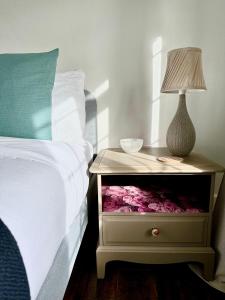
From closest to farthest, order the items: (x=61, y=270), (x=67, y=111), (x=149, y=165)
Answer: (x=61, y=270) → (x=149, y=165) → (x=67, y=111)

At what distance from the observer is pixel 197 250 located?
1.03m

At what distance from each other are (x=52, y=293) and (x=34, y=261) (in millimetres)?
223

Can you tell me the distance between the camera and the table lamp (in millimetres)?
1008

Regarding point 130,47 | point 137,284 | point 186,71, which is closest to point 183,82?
point 186,71

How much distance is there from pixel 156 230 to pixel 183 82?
26.3 inches

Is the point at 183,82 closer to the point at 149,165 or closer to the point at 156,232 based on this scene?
the point at 149,165

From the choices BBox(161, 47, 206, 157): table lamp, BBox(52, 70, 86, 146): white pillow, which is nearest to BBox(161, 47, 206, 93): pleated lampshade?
BBox(161, 47, 206, 157): table lamp

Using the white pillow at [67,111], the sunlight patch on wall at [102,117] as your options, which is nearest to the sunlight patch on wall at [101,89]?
the sunlight patch on wall at [102,117]

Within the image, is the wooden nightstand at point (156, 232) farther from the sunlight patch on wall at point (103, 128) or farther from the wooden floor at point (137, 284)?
the sunlight patch on wall at point (103, 128)

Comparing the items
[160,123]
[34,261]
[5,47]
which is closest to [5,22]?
[5,47]

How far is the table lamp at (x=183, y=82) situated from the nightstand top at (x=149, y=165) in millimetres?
86

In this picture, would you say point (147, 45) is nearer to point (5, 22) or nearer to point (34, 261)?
point (5, 22)

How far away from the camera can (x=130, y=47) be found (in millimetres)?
1383

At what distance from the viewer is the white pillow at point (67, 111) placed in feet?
3.62
